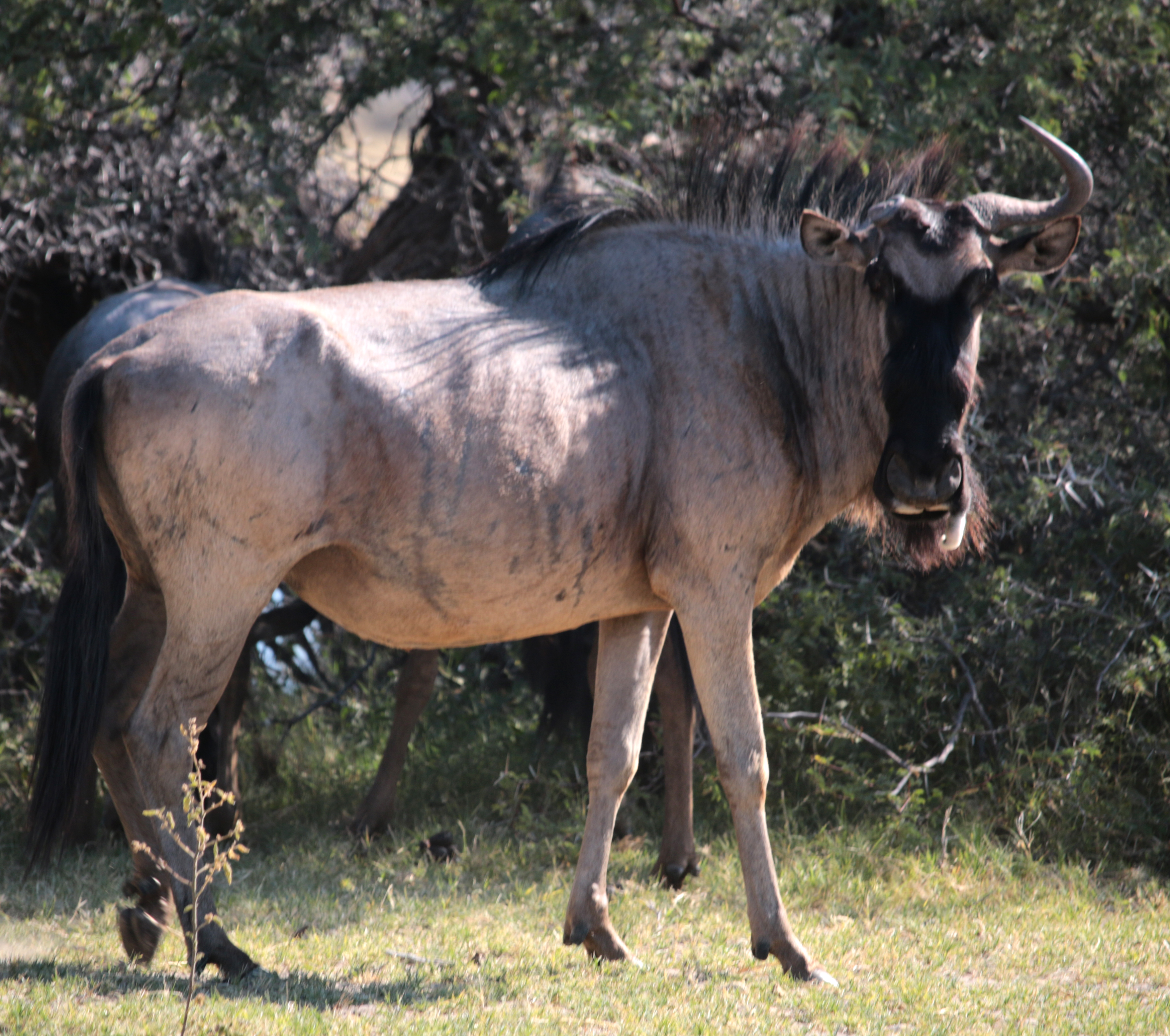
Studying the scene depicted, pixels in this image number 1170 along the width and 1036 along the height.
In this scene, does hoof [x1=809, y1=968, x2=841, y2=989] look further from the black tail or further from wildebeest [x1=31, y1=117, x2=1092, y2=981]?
the black tail

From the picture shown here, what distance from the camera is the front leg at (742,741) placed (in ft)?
12.8

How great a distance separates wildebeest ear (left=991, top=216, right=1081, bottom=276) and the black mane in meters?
0.51

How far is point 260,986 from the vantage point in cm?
356

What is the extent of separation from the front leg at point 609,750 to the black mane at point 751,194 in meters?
1.35

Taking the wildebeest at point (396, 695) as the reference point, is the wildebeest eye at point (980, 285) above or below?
above

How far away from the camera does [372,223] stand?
880 centimetres

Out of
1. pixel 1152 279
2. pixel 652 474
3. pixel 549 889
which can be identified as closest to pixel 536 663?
pixel 549 889

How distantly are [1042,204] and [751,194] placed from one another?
3.16ft

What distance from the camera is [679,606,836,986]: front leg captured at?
389cm

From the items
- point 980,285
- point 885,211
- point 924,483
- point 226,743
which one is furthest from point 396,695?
point 980,285

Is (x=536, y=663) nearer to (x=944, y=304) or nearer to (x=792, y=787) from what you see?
(x=792, y=787)

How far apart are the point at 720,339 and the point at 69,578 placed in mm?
2173

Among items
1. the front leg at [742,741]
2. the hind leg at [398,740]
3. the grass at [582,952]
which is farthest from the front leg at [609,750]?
the hind leg at [398,740]

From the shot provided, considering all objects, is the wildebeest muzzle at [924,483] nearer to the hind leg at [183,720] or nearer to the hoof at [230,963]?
the hind leg at [183,720]
